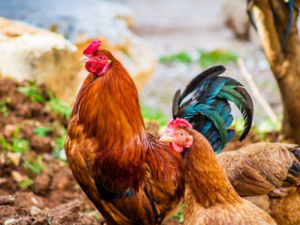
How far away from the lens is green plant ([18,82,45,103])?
5332mm

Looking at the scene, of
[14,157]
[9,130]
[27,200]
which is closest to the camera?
[27,200]

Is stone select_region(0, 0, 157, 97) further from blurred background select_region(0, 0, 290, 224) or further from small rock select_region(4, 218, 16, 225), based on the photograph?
small rock select_region(4, 218, 16, 225)

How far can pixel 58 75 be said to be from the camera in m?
5.70

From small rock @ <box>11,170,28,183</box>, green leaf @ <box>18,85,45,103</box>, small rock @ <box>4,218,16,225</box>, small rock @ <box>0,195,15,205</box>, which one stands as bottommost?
small rock @ <box>11,170,28,183</box>

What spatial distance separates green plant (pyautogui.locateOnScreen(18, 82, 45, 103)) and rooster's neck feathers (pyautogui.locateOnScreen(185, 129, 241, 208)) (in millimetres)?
3167

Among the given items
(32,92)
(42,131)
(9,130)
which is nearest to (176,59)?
(32,92)

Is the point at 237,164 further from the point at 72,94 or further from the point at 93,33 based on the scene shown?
the point at 93,33

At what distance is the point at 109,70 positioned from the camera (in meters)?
3.17

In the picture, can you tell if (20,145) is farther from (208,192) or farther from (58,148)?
(208,192)

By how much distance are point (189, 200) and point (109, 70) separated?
115 centimetres

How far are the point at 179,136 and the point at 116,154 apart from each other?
0.61 m

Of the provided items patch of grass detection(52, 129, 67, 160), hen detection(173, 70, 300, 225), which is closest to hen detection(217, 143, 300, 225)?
hen detection(173, 70, 300, 225)

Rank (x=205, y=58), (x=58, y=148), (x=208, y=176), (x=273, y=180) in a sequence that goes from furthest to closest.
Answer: (x=205, y=58) → (x=58, y=148) → (x=273, y=180) → (x=208, y=176)

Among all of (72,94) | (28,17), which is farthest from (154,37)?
(72,94)
